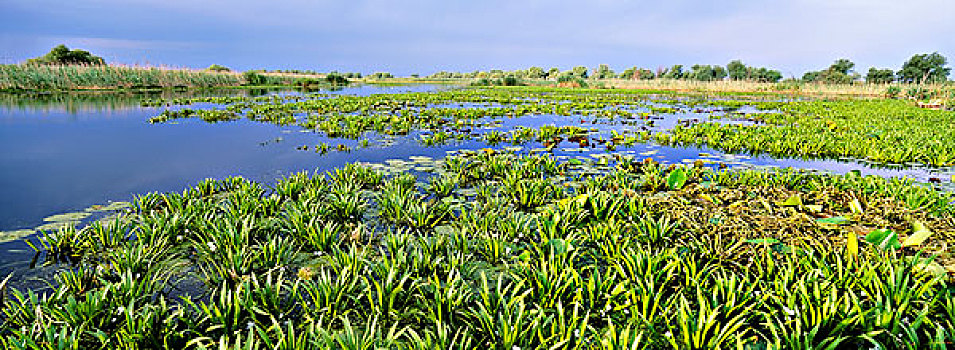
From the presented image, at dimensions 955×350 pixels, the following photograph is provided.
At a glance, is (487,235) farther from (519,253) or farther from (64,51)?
(64,51)

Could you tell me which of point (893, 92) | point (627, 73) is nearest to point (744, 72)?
point (627, 73)

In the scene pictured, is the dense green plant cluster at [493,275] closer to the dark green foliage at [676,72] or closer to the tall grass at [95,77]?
the tall grass at [95,77]

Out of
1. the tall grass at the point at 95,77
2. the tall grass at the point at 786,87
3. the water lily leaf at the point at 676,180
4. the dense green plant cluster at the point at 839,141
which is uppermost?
the tall grass at the point at 786,87

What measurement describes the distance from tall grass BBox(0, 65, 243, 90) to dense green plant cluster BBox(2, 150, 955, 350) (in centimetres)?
3545

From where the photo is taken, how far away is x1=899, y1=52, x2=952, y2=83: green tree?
219ft

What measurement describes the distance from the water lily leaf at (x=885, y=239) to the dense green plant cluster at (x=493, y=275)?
0.20 feet

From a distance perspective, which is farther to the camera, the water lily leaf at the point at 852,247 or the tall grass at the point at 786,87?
the tall grass at the point at 786,87

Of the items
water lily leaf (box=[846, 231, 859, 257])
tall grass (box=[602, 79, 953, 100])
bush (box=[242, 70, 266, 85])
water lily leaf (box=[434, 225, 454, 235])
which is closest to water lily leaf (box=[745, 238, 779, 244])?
water lily leaf (box=[846, 231, 859, 257])

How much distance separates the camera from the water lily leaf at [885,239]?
322cm

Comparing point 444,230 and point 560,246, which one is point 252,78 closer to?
point 444,230

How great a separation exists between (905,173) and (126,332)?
382 inches

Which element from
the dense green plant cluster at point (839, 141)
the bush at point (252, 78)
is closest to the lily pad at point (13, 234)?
the dense green plant cluster at point (839, 141)

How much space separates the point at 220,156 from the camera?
7.98m

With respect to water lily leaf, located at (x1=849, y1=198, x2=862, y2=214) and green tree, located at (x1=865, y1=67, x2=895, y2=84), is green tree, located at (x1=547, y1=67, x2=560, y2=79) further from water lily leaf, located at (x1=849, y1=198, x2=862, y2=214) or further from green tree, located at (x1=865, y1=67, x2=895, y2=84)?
water lily leaf, located at (x1=849, y1=198, x2=862, y2=214)
